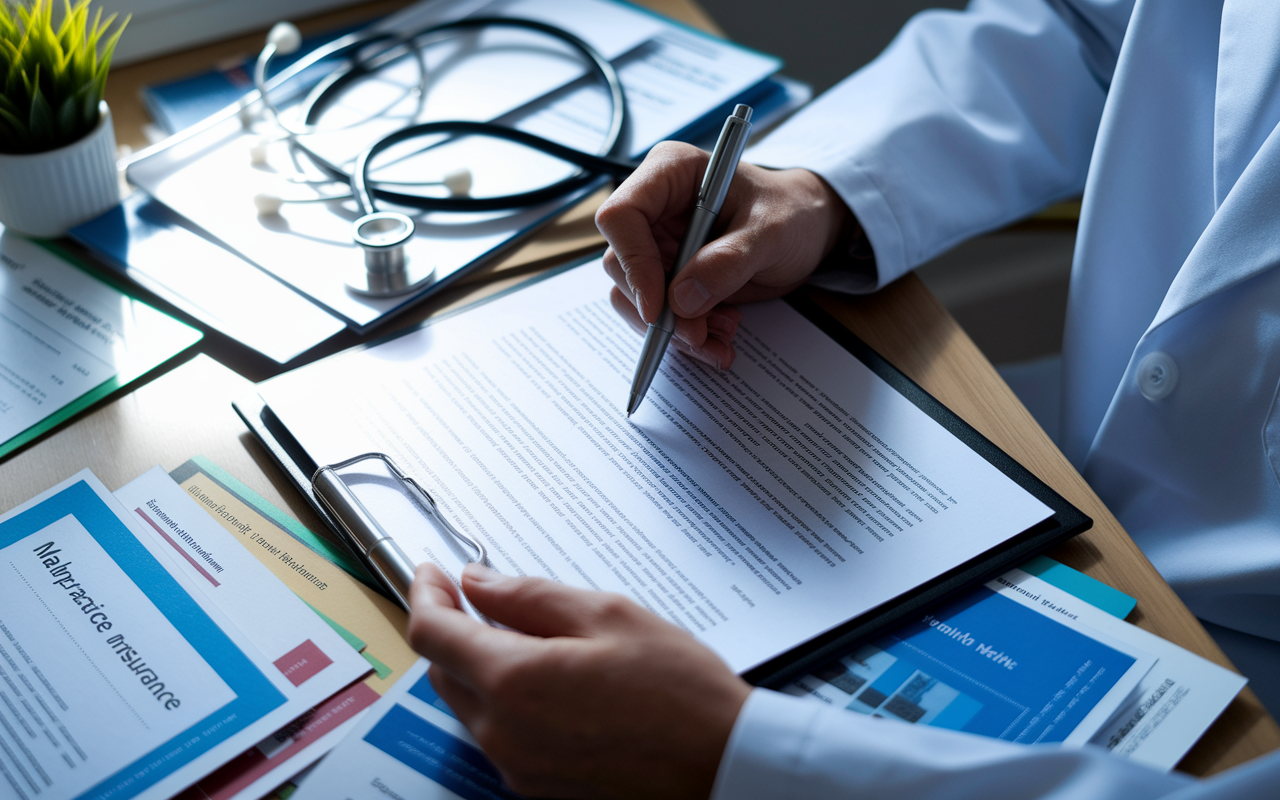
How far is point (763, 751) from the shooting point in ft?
1.45

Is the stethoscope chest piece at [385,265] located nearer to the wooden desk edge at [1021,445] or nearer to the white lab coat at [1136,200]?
the wooden desk edge at [1021,445]

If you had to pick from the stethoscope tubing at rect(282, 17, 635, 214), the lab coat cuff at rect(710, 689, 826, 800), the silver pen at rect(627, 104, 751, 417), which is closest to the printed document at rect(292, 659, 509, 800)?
the lab coat cuff at rect(710, 689, 826, 800)

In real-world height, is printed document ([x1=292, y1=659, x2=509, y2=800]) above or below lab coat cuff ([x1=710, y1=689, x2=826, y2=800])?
below

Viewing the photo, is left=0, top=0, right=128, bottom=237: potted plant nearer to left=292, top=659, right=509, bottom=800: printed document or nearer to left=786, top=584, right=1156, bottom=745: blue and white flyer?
left=292, top=659, right=509, bottom=800: printed document

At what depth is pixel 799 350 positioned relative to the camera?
2.35ft

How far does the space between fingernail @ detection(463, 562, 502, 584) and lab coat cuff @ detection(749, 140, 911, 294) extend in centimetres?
42

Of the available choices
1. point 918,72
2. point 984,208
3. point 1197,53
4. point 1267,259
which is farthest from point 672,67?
point 1267,259

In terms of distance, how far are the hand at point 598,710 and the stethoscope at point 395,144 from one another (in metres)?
0.39

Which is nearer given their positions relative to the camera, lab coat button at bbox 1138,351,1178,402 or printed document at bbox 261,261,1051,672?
printed document at bbox 261,261,1051,672

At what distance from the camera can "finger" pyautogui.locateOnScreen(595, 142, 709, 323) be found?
677mm

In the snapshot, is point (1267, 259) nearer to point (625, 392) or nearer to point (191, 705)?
point (625, 392)

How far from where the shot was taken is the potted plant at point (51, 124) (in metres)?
0.73

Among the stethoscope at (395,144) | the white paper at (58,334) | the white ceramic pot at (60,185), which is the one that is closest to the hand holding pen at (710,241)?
the stethoscope at (395,144)

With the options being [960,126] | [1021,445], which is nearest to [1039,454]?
[1021,445]
